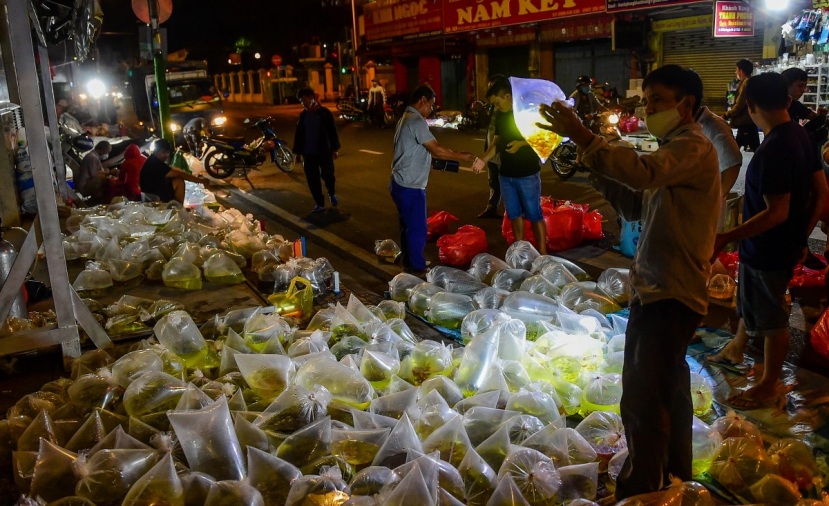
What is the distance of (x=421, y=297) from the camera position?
5254 millimetres

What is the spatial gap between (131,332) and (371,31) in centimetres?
2959

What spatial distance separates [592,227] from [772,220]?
380 cm

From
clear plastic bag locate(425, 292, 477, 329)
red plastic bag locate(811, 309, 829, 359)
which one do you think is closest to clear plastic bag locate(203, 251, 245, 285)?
clear plastic bag locate(425, 292, 477, 329)

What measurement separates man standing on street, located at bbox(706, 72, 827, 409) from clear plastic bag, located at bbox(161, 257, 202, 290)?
4.39 metres

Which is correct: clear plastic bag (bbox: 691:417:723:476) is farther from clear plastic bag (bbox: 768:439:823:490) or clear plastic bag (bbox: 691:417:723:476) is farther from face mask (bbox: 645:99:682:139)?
face mask (bbox: 645:99:682:139)

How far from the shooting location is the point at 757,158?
3.49m

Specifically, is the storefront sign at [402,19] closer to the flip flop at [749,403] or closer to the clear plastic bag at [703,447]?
the flip flop at [749,403]

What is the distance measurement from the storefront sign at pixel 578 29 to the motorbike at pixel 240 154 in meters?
10.2

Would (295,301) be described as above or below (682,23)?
below

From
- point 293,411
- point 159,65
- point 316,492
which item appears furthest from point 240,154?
point 316,492

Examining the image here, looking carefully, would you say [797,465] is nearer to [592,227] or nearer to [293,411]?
[293,411]

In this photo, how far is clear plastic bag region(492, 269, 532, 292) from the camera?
5340 millimetres

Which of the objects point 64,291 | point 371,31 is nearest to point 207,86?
point 371,31

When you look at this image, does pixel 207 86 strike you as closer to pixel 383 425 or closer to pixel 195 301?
pixel 195 301
